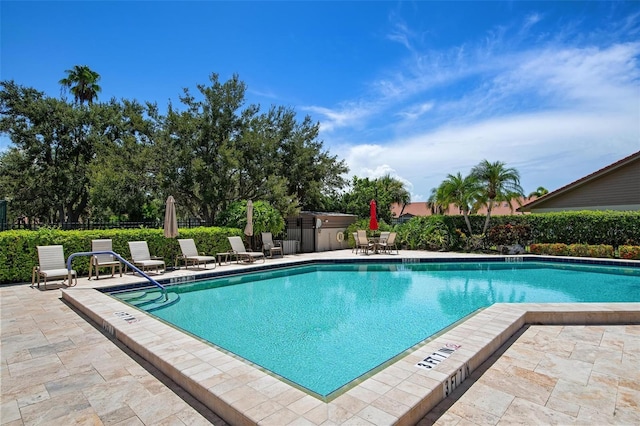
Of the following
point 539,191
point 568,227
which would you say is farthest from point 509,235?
point 539,191

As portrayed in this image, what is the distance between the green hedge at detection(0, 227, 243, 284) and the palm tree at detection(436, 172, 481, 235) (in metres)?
12.3

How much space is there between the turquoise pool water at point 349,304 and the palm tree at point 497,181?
4.51 metres

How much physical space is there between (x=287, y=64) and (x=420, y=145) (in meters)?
8.12

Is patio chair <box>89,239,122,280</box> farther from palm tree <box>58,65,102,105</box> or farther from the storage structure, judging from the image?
palm tree <box>58,65,102,105</box>

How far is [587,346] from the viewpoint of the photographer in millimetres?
4734

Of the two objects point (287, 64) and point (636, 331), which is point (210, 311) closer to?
point (636, 331)

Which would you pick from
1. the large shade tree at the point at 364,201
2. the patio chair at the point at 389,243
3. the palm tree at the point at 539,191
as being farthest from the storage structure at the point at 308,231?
the palm tree at the point at 539,191

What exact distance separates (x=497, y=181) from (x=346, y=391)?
17.2m

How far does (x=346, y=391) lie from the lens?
319 centimetres

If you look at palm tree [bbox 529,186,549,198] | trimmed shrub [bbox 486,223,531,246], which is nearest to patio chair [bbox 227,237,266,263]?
trimmed shrub [bbox 486,223,531,246]

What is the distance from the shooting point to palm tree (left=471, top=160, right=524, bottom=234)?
17719 millimetres

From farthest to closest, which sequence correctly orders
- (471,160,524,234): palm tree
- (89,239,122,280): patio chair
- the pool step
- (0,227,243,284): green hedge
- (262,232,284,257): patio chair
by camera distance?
(471,160,524,234): palm tree, (262,232,284,257): patio chair, (89,239,122,280): patio chair, (0,227,243,284): green hedge, the pool step

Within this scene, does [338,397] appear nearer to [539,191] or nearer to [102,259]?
[102,259]

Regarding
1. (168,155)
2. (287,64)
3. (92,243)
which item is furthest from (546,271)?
(168,155)
